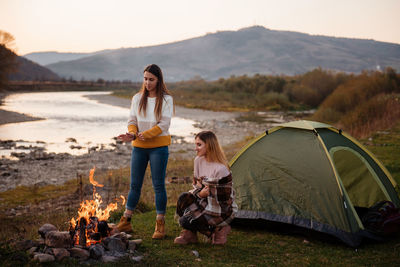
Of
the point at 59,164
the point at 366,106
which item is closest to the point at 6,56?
the point at 59,164

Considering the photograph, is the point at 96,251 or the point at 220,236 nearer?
the point at 96,251

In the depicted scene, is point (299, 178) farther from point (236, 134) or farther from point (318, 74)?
point (318, 74)

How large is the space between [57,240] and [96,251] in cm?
44

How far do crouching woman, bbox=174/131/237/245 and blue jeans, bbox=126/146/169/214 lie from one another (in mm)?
293

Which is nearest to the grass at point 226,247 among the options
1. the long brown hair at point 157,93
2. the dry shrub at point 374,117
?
the long brown hair at point 157,93

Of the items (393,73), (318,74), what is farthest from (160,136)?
(318,74)

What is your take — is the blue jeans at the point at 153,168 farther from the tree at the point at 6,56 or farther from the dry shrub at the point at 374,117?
the tree at the point at 6,56

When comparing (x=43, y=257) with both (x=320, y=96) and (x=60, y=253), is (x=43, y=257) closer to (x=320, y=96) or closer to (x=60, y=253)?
(x=60, y=253)

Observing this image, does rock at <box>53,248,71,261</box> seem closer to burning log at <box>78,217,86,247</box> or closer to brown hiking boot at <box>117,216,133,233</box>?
burning log at <box>78,217,86,247</box>

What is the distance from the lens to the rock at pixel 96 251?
4.13 meters

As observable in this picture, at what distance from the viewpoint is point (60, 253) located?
394 centimetres

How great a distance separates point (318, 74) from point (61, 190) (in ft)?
119

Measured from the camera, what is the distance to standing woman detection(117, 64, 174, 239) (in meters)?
4.73

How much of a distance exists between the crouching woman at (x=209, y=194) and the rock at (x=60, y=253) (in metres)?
1.43
